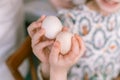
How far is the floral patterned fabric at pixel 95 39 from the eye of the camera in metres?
0.80

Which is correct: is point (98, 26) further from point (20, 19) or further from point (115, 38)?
point (20, 19)

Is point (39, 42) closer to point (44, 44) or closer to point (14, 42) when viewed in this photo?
point (44, 44)

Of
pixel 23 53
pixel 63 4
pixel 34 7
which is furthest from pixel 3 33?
pixel 34 7

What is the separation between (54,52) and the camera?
2.06ft

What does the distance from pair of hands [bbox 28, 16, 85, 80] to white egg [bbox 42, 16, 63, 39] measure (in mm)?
11

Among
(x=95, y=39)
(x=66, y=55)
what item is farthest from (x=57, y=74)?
(x=95, y=39)

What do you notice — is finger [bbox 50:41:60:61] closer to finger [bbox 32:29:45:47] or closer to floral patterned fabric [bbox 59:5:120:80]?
finger [bbox 32:29:45:47]

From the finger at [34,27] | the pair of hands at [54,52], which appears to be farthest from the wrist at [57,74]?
the finger at [34,27]

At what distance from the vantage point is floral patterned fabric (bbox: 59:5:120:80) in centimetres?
80

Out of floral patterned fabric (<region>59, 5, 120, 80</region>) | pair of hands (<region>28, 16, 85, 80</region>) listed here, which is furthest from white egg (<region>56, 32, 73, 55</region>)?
floral patterned fabric (<region>59, 5, 120, 80</region>)

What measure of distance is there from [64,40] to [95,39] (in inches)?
7.8

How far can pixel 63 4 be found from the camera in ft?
2.81

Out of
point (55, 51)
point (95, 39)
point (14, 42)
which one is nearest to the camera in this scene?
point (55, 51)

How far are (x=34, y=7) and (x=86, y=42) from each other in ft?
1.42
